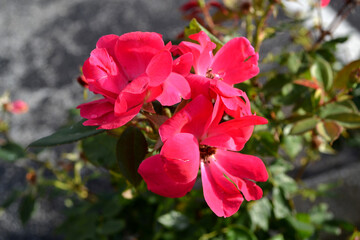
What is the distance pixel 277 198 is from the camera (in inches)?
28.7

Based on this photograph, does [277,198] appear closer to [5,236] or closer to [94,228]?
[94,228]

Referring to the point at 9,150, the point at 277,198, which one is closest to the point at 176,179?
the point at 277,198

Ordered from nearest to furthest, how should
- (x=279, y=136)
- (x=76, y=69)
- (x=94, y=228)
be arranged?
(x=279, y=136) < (x=94, y=228) < (x=76, y=69)

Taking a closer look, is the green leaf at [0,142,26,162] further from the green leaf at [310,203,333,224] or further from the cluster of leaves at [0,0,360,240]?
the green leaf at [310,203,333,224]

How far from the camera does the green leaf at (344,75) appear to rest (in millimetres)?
559

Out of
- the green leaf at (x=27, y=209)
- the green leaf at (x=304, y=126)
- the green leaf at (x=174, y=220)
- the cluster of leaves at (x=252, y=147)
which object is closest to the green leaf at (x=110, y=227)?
the cluster of leaves at (x=252, y=147)

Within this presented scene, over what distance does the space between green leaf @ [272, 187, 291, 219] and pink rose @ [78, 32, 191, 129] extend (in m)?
0.46

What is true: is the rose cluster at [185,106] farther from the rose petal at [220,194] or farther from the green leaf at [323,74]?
the green leaf at [323,74]

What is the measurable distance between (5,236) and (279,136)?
99 cm

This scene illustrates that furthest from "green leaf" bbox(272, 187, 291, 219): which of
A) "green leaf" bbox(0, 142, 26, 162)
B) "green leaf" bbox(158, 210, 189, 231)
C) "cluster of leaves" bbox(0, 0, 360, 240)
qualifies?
"green leaf" bbox(0, 142, 26, 162)

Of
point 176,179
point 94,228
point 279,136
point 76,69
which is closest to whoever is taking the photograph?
point 176,179

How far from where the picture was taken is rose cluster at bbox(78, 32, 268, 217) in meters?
0.35

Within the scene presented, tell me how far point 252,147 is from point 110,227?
401mm

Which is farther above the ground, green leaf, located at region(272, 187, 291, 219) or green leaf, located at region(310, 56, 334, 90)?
green leaf, located at region(310, 56, 334, 90)
